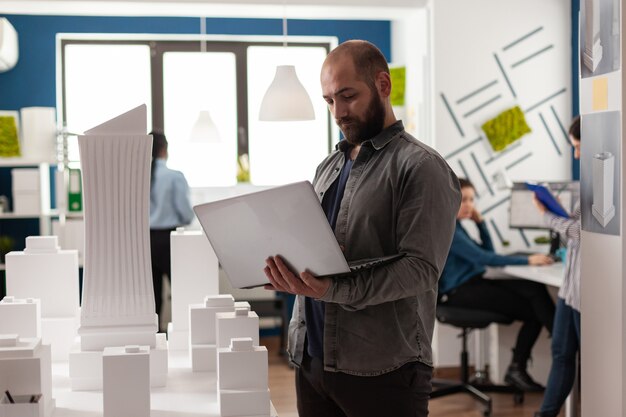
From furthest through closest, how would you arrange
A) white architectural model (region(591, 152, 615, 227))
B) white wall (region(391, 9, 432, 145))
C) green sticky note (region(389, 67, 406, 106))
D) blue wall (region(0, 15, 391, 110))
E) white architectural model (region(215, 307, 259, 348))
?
blue wall (region(0, 15, 391, 110)), green sticky note (region(389, 67, 406, 106)), white wall (region(391, 9, 432, 145)), white architectural model (region(591, 152, 615, 227)), white architectural model (region(215, 307, 259, 348))

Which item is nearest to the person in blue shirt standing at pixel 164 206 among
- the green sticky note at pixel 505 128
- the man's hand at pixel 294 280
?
the green sticky note at pixel 505 128

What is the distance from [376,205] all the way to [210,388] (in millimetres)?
662

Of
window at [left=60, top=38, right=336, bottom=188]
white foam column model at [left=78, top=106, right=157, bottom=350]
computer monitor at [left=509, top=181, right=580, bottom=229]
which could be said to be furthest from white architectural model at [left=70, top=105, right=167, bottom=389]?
window at [left=60, top=38, right=336, bottom=188]

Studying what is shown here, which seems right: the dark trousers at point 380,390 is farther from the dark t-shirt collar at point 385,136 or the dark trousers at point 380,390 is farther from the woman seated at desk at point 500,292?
the woman seated at desk at point 500,292

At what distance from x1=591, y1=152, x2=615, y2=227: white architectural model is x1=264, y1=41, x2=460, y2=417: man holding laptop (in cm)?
121

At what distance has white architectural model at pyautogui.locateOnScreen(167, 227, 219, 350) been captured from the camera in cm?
264

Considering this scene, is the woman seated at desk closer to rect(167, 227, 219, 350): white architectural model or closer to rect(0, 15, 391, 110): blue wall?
rect(167, 227, 219, 350): white architectural model

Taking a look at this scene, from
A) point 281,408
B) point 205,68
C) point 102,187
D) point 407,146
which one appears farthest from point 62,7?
point 407,146

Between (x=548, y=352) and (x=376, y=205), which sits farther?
(x=548, y=352)

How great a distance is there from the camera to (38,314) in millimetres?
2314

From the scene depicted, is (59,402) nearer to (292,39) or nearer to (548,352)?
(548,352)

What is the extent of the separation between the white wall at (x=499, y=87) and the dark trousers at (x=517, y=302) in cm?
67

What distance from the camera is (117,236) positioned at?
226cm

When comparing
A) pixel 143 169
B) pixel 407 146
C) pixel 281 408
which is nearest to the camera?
pixel 407 146
